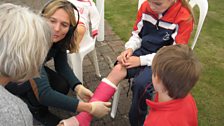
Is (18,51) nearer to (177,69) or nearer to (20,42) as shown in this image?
(20,42)

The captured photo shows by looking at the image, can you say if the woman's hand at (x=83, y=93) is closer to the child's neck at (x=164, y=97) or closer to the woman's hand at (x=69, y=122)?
the woman's hand at (x=69, y=122)

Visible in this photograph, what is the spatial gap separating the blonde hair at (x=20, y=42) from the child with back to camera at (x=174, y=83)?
22.3 inches

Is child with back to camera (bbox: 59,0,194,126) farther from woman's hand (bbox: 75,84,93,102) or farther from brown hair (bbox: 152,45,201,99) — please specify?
brown hair (bbox: 152,45,201,99)

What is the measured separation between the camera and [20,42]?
45.3 inches

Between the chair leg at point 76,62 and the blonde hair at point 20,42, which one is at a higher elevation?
the blonde hair at point 20,42

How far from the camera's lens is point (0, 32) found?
1150 millimetres

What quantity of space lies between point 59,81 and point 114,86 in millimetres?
413

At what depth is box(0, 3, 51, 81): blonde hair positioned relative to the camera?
3.76 feet

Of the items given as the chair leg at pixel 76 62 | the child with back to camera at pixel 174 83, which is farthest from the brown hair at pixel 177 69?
the chair leg at pixel 76 62

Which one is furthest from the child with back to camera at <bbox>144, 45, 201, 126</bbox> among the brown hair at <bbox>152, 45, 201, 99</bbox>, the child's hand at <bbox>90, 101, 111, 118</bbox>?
the child's hand at <bbox>90, 101, 111, 118</bbox>

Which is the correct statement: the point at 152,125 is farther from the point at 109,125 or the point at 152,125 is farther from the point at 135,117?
the point at 109,125

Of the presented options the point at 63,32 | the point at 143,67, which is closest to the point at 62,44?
the point at 63,32

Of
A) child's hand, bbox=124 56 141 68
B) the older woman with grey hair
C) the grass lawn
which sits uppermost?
the older woman with grey hair

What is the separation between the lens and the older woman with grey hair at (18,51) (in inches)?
43.1
